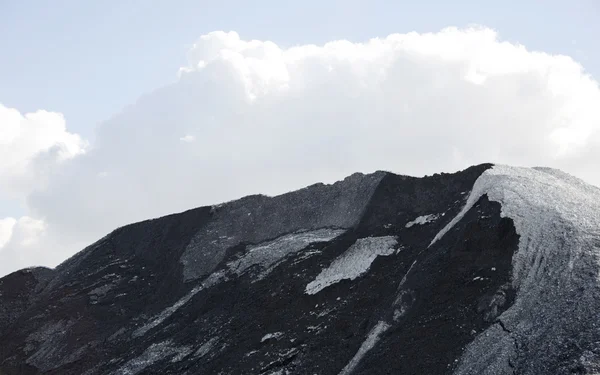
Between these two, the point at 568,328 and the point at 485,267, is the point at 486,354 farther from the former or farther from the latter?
the point at 485,267

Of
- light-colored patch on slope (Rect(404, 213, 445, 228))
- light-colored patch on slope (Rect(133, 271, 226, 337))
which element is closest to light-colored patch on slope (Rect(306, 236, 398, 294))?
light-colored patch on slope (Rect(404, 213, 445, 228))

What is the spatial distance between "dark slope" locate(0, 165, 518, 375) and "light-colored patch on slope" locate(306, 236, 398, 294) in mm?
119

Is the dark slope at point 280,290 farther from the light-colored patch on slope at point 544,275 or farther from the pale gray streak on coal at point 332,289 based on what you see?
the light-colored patch on slope at point 544,275

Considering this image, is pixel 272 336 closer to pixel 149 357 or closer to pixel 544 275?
pixel 149 357

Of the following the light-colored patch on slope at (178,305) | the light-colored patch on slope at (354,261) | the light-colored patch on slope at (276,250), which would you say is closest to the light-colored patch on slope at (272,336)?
the light-colored patch on slope at (354,261)

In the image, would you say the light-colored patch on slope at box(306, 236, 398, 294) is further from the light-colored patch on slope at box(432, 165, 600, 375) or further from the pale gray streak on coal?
the light-colored patch on slope at box(432, 165, 600, 375)

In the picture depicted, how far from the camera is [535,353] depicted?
19156 millimetres

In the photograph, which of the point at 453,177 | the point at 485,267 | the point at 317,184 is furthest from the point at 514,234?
the point at 317,184

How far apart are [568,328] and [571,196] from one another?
11539mm

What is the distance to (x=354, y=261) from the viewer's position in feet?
109

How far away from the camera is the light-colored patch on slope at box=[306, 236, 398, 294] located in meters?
32.1

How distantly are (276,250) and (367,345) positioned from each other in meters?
14.4

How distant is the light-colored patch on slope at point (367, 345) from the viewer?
24109 mm

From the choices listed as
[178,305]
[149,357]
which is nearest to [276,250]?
[178,305]
